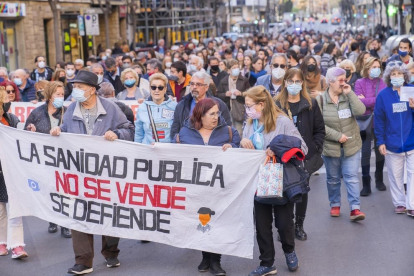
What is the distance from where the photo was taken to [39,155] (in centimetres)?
710

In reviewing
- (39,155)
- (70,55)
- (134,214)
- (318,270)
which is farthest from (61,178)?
(70,55)

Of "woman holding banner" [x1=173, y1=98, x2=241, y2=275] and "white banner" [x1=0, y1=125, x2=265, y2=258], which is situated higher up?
"woman holding banner" [x1=173, y1=98, x2=241, y2=275]

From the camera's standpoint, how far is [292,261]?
6.59m

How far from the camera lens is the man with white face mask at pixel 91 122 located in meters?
6.75

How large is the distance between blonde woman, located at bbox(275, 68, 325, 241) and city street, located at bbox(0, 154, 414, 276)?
572 millimetres

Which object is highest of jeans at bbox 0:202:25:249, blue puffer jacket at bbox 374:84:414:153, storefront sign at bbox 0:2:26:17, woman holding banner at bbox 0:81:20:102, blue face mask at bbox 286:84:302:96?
storefront sign at bbox 0:2:26:17

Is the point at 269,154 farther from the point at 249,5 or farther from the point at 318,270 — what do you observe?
the point at 249,5

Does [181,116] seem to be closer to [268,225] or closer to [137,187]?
[137,187]

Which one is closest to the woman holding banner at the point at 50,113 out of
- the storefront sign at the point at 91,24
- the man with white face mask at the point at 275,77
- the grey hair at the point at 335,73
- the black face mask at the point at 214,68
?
the man with white face mask at the point at 275,77

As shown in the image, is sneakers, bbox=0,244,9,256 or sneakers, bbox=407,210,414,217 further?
sneakers, bbox=407,210,414,217

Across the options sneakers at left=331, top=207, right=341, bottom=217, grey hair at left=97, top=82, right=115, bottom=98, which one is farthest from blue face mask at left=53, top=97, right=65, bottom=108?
sneakers at left=331, top=207, right=341, bottom=217

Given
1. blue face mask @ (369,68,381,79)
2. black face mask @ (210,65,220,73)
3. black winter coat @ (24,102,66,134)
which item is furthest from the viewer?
black face mask @ (210,65,220,73)

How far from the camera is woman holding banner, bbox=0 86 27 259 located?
729 centimetres

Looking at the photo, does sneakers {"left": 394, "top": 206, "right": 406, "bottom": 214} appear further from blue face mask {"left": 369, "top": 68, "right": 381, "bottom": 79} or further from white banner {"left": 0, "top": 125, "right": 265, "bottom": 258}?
white banner {"left": 0, "top": 125, "right": 265, "bottom": 258}
